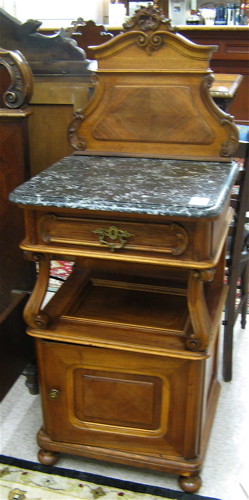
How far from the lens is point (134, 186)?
1.46 m

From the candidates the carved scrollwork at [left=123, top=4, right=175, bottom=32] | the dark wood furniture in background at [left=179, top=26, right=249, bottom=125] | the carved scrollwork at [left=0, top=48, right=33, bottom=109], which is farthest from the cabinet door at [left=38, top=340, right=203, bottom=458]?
the dark wood furniture in background at [left=179, top=26, right=249, bottom=125]

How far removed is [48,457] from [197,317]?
0.73 meters

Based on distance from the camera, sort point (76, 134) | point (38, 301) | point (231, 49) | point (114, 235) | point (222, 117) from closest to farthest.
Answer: point (114, 235) < point (38, 301) < point (222, 117) < point (76, 134) < point (231, 49)

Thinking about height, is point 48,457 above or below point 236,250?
below

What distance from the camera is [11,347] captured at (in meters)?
1.93

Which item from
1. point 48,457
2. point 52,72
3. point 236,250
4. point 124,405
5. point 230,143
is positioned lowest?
point 48,457

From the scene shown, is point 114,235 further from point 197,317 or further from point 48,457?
point 48,457

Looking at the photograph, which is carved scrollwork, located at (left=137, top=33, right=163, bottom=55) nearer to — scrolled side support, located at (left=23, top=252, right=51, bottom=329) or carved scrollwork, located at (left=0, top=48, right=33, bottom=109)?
carved scrollwork, located at (left=0, top=48, right=33, bottom=109)

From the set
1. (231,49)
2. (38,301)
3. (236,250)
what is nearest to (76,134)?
(38,301)

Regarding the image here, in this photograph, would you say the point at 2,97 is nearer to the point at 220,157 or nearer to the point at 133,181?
the point at 133,181

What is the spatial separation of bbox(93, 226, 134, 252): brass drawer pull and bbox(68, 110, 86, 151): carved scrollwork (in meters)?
0.51

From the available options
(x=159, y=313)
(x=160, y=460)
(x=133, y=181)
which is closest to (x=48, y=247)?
(x=133, y=181)

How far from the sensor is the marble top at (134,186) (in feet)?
4.30

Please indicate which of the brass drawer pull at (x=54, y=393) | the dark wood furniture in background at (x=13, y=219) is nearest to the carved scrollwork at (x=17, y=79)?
the dark wood furniture in background at (x=13, y=219)
